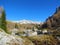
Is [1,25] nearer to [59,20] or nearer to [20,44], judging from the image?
[20,44]

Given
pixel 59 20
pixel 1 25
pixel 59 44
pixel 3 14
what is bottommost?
pixel 59 44

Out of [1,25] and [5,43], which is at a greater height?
[1,25]

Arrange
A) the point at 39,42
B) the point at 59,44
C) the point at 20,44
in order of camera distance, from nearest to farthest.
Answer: the point at 20,44 → the point at 39,42 → the point at 59,44

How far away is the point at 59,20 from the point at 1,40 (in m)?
180

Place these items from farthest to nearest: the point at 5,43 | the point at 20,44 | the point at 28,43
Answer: the point at 28,43, the point at 20,44, the point at 5,43

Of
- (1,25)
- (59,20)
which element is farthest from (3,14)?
(59,20)

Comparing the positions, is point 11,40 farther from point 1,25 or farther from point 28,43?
point 1,25

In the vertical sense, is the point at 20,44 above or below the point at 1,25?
below

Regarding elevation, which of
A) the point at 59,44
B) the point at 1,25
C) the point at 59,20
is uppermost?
the point at 59,20

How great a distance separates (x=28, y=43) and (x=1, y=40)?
563 cm

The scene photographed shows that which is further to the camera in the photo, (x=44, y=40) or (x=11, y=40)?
(x=44, y=40)

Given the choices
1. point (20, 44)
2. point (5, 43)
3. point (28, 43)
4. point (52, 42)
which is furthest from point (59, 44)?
point (5, 43)

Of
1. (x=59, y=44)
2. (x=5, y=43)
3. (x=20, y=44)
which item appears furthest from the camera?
(x=59, y=44)

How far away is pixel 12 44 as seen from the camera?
23797 millimetres
